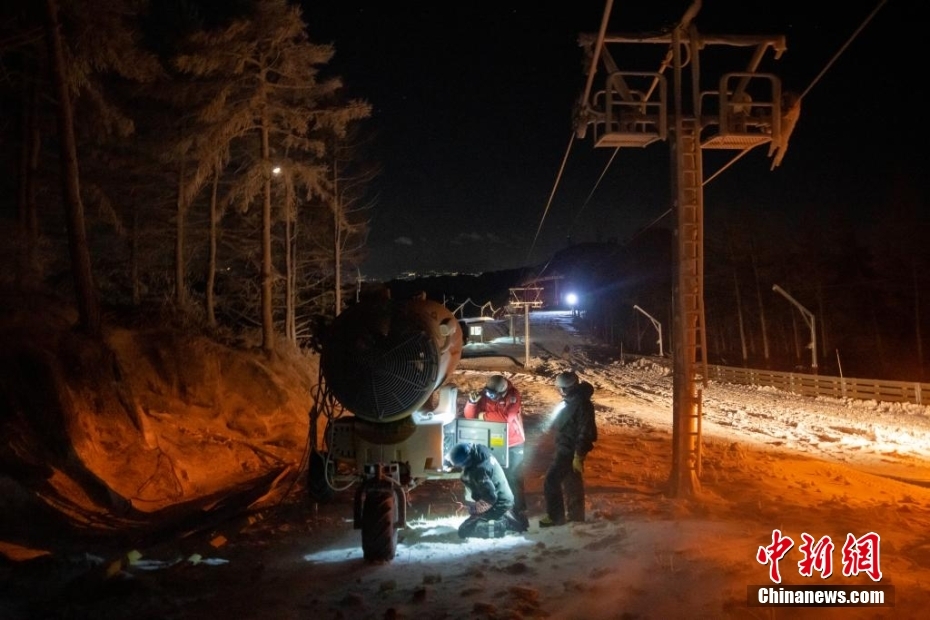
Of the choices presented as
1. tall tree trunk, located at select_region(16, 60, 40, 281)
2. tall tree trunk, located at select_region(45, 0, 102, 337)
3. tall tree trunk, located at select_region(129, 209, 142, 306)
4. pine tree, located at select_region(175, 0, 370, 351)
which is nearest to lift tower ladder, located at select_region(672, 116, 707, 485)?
tall tree trunk, located at select_region(45, 0, 102, 337)

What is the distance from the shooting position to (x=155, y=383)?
679 inches

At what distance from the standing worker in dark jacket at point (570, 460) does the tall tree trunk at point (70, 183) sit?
1097 centimetres

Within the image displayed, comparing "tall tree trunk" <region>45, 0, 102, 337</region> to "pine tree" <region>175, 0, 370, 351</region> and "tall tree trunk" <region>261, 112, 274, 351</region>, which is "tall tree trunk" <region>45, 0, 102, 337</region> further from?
"tall tree trunk" <region>261, 112, 274, 351</region>

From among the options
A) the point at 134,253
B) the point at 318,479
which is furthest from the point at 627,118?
the point at 134,253

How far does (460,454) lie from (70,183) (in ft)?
37.7

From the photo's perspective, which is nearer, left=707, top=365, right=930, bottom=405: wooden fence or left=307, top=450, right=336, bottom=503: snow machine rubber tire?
left=307, top=450, right=336, bottom=503: snow machine rubber tire

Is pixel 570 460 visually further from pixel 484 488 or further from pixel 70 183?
pixel 70 183

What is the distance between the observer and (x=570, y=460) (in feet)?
28.2

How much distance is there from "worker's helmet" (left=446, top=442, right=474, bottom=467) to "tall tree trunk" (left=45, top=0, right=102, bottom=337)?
1013 centimetres

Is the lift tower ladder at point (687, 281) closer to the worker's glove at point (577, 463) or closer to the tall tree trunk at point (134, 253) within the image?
the worker's glove at point (577, 463)

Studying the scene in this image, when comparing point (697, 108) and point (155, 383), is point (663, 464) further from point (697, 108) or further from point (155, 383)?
point (155, 383)

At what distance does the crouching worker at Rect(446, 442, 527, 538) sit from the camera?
8.19 meters

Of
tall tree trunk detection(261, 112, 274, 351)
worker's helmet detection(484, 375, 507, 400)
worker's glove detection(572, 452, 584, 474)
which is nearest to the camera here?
worker's glove detection(572, 452, 584, 474)

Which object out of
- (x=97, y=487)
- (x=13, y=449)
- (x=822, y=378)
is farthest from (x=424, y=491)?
(x=822, y=378)
